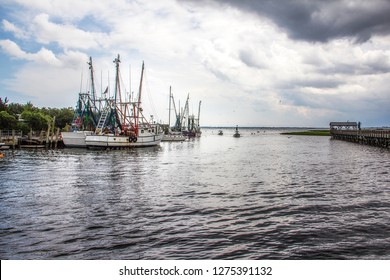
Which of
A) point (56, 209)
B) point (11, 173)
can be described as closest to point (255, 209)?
point (56, 209)

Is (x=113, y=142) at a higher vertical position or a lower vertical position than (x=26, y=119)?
lower

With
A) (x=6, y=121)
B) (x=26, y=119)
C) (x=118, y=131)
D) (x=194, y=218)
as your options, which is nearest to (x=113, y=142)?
(x=118, y=131)

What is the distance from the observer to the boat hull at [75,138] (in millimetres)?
59781

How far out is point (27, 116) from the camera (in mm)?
76562

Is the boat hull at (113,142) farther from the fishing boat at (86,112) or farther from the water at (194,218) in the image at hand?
the water at (194,218)

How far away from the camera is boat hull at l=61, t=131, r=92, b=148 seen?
59.8m

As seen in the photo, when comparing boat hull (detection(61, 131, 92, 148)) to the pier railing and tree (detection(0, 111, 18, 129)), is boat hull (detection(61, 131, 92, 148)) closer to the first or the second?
tree (detection(0, 111, 18, 129))

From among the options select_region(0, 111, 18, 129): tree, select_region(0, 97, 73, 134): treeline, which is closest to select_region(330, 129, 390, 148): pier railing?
select_region(0, 97, 73, 134): treeline

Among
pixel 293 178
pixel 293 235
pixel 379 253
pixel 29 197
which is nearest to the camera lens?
pixel 379 253

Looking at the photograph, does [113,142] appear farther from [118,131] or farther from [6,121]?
[6,121]

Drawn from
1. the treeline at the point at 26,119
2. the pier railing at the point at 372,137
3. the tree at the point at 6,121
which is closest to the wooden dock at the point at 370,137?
the pier railing at the point at 372,137

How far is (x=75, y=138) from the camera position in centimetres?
6022

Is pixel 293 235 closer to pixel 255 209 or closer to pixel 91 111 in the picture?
pixel 255 209
